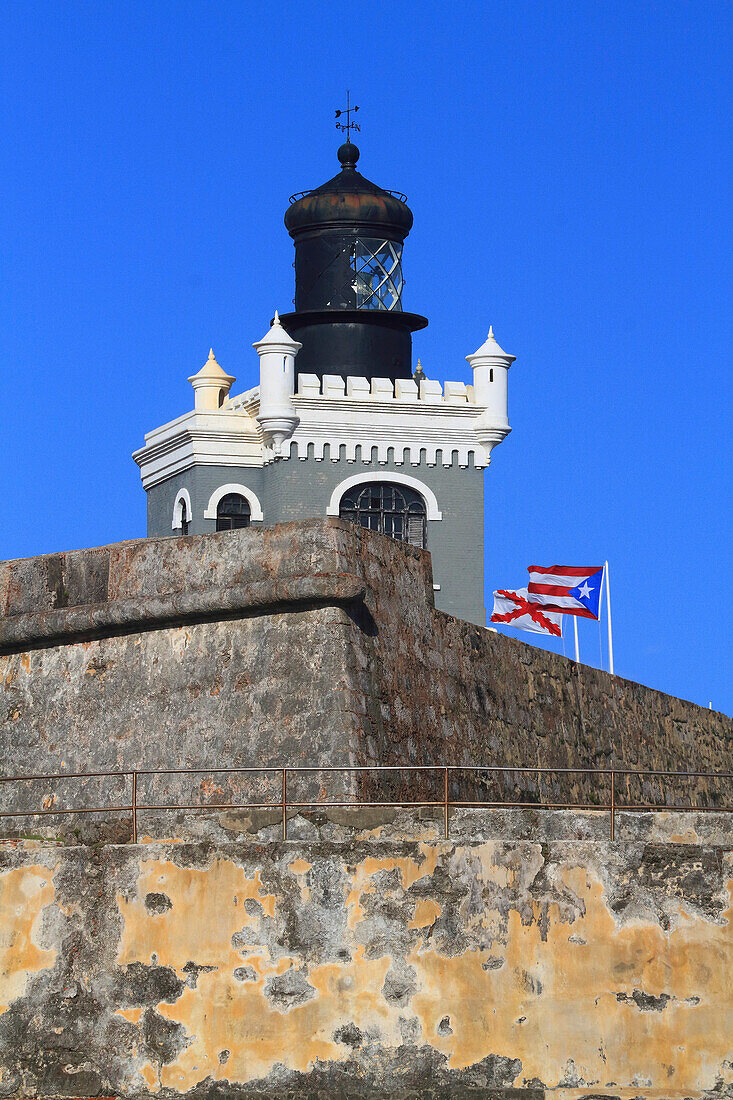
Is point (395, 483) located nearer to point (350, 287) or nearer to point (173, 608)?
point (350, 287)

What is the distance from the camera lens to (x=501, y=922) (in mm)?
11656

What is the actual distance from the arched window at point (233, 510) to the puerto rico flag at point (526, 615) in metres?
9.07

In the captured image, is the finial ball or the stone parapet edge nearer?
the stone parapet edge

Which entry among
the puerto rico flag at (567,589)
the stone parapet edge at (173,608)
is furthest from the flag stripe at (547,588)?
the stone parapet edge at (173,608)

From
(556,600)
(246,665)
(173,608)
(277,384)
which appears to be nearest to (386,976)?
(246,665)

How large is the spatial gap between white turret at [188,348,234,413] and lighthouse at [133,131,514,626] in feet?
0.09

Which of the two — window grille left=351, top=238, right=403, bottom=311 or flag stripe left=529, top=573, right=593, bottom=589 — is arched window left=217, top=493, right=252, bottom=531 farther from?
flag stripe left=529, top=573, right=593, bottom=589

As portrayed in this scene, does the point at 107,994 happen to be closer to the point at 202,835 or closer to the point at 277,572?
the point at 202,835

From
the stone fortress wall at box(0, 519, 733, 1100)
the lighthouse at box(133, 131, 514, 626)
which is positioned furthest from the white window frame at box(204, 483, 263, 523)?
the stone fortress wall at box(0, 519, 733, 1100)

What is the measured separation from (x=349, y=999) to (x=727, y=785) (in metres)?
13.2

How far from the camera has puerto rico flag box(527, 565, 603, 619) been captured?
2658 centimetres

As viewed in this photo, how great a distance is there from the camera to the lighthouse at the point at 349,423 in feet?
121

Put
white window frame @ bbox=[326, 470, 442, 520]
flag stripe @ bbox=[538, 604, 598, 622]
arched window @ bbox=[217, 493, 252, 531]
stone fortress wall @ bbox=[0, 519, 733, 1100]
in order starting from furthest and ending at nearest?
arched window @ bbox=[217, 493, 252, 531], white window frame @ bbox=[326, 470, 442, 520], flag stripe @ bbox=[538, 604, 598, 622], stone fortress wall @ bbox=[0, 519, 733, 1100]

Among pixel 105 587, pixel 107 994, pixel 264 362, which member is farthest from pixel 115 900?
pixel 264 362
